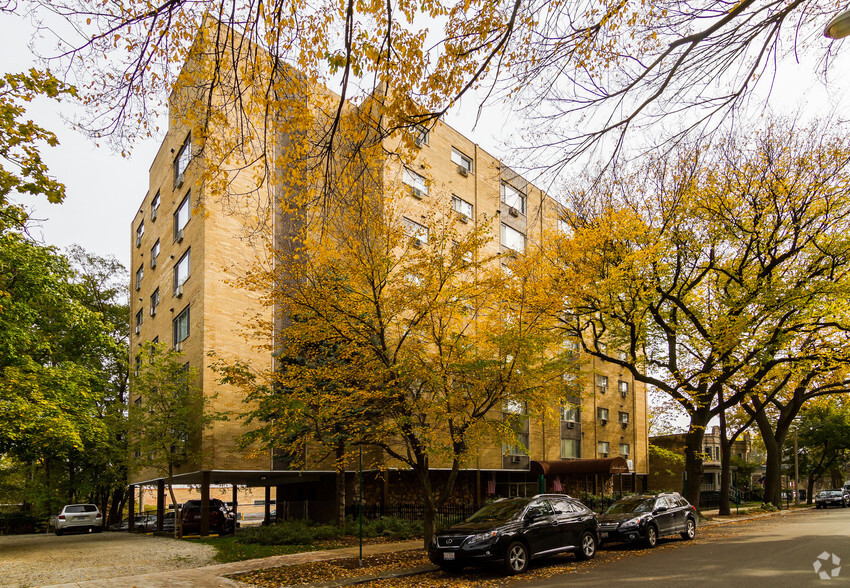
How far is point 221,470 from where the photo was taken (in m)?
21.9

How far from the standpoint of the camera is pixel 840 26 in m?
5.66

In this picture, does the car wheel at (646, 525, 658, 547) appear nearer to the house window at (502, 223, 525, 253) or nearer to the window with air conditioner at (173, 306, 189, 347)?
the window with air conditioner at (173, 306, 189, 347)

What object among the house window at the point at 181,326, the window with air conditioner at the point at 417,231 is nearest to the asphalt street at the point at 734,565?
the window with air conditioner at the point at 417,231

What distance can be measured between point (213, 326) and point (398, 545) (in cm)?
1053

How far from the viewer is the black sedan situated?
43.5 meters

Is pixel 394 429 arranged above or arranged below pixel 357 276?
below

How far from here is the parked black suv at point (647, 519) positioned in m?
16.7

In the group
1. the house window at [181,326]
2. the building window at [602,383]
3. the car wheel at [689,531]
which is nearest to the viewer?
the car wheel at [689,531]

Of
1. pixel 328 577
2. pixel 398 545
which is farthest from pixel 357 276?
pixel 398 545

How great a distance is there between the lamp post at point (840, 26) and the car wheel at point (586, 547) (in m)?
12.1

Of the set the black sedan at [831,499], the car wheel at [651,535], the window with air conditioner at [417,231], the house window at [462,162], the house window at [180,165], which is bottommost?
the black sedan at [831,499]

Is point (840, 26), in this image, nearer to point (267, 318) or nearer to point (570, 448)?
point (267, 318)

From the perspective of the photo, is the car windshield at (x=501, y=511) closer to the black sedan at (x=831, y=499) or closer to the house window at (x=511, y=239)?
the house window at (x=511, y=239)

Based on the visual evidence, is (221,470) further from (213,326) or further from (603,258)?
(603,258)
